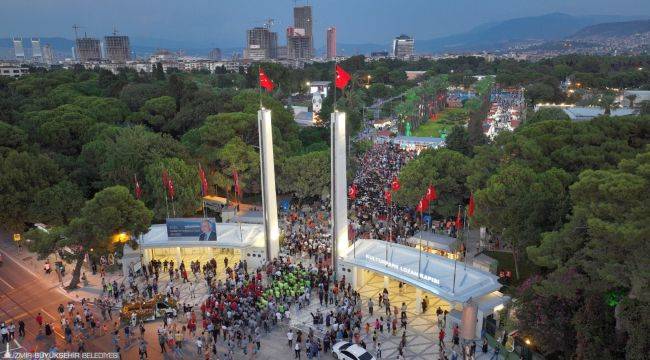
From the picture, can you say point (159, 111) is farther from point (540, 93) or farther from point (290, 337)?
point (540, 93)

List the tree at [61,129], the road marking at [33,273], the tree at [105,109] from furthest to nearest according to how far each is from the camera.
A: the tree at [105,109] < the tree at [61,129] < the road marking at [33,273]

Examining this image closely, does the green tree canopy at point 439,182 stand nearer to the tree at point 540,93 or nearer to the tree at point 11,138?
the tree at point 11,138

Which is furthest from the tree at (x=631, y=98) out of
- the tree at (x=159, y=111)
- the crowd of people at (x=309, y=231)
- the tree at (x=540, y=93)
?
the tree at (x=159, y=111)

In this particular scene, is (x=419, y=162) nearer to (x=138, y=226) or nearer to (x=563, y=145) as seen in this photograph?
(x=563, y=145)

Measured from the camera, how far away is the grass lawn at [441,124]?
80.2 m

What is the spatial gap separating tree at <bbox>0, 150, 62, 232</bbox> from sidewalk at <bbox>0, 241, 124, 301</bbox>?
192cm

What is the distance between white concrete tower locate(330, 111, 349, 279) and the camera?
83.9ft

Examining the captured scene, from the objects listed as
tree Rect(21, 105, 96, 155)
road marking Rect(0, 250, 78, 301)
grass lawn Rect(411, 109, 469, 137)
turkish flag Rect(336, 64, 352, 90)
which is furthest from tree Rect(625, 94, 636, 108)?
road marking Rect(0, 250, 78, 301)

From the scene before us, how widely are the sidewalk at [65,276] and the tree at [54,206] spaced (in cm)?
274

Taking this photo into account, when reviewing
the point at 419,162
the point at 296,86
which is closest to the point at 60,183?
the point at 419,162

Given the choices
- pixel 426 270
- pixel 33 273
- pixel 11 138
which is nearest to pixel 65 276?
pixel 33 273

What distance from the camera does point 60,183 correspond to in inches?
1395

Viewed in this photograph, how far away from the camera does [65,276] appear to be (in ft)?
97.8

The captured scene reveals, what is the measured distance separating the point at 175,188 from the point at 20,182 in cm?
1091
